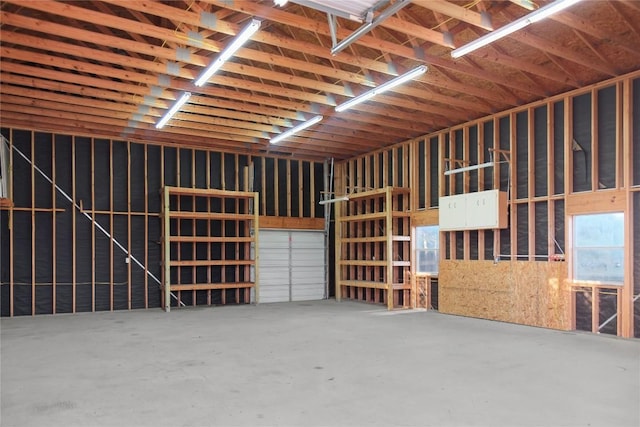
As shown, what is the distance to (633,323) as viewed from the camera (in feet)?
23.8

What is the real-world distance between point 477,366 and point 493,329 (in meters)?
2.82

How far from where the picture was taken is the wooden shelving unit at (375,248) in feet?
37.2

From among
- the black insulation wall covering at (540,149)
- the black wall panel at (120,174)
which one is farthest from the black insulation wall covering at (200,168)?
the black insulation wall covering at (540,149)

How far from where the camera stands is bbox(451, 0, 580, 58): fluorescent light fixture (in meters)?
5.02

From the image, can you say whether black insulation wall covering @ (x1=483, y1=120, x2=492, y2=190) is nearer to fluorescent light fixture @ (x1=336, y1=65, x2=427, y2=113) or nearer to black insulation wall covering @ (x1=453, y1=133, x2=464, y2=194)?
black insulation wall covering @ (x1=453, y1=133, x2=464, y2=194)

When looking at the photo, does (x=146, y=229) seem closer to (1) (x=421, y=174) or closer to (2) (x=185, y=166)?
(2) (x=185, y=166)

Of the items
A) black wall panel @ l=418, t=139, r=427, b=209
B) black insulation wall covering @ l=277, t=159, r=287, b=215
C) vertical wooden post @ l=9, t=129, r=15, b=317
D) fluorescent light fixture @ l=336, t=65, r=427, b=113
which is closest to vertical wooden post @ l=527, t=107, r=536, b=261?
black wall panel @ l=418, t=139, r=427, b=209

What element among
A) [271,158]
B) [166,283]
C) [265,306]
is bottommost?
[265,306]

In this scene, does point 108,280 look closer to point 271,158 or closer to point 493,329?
point 271,158

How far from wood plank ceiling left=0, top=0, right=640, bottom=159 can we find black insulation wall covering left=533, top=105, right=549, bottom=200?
0.34 m

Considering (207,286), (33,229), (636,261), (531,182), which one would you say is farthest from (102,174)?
(636,261)

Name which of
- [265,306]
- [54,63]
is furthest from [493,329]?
[54,63]

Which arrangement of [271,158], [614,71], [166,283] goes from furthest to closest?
1. [271,158]
2. [166,283]
3. [614,71]

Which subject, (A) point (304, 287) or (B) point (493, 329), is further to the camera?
(A) point (304, 287)
